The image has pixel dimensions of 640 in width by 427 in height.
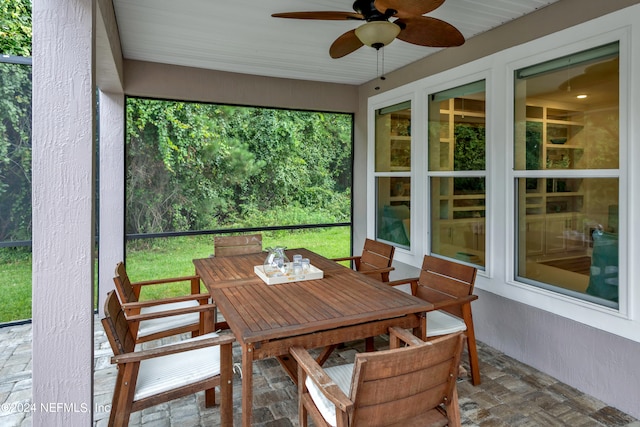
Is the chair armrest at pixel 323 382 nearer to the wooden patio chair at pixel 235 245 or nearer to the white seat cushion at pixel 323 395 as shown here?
the white seat cushion at pixel 323 395

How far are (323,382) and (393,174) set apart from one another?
340cm

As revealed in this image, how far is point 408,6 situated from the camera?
1.95m

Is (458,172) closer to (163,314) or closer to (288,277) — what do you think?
(288,277)

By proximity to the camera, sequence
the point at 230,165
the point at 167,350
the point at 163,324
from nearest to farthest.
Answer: the point at 167,350, the point at 163,324, the point at 230,165

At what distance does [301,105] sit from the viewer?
4.85 m

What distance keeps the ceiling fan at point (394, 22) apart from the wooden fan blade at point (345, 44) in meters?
0.01

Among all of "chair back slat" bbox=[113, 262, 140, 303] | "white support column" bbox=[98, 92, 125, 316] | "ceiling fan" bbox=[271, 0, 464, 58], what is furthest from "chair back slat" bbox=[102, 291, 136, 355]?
"white support column" bbox=[98, 92, 125, 316]

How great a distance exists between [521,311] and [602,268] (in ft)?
2.33

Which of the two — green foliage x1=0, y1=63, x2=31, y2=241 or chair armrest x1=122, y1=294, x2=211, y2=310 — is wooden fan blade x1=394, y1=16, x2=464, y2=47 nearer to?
chair armrest x1=122, y1=294, x2=211, y2=310

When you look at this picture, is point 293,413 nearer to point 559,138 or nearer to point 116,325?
point 116,325

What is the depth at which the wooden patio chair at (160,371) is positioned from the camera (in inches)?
69.0

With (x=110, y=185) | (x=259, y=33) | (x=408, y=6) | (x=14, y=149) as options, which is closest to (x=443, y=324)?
(x=408, y=6)

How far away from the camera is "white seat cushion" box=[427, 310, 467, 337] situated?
2.57 m

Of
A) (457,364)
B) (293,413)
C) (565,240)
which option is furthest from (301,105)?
(457,364)
